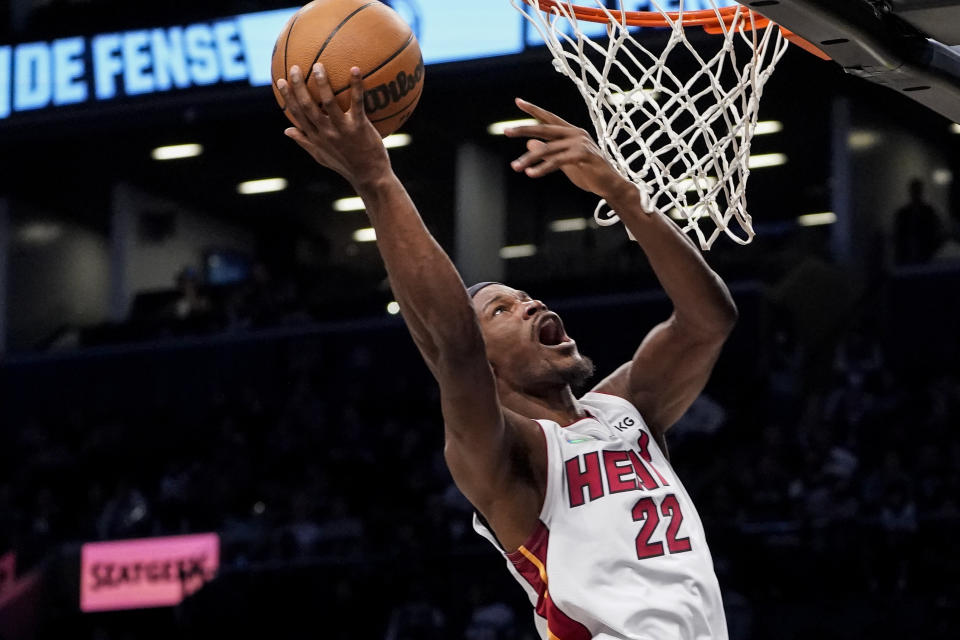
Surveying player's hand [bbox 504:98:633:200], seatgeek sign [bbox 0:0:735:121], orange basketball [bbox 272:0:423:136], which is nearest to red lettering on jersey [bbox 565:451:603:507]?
player's hand [bbox 504:98:633:200]

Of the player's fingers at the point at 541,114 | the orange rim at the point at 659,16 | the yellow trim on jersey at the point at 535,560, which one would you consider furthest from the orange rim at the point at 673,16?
the yellow trim on jersey at the point at 535,560

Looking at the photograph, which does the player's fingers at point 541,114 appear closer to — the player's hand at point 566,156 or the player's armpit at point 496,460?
the player's hand at point 566,156

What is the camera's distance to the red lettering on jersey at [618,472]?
116 inches

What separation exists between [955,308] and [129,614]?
288 inches

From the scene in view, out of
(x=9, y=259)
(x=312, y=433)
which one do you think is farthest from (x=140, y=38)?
(x=9, y=259)

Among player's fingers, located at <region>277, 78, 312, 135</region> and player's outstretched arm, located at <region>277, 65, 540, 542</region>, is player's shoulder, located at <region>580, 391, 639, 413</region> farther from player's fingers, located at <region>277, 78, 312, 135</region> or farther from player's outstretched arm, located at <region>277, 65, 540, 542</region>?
player's fingers, located at <region>277, 78, 312, 135</region>

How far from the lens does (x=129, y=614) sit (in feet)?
36.1

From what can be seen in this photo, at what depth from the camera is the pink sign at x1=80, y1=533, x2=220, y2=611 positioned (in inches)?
437

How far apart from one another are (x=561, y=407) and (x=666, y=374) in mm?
316

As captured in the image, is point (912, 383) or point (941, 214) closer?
point (912, 383)

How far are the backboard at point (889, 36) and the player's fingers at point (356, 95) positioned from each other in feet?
2.38

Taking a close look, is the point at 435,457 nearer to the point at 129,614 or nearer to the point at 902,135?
the point at 129,614

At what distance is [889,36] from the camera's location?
8.72 ft

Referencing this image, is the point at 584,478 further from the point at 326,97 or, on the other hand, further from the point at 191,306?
the point at 191,306
